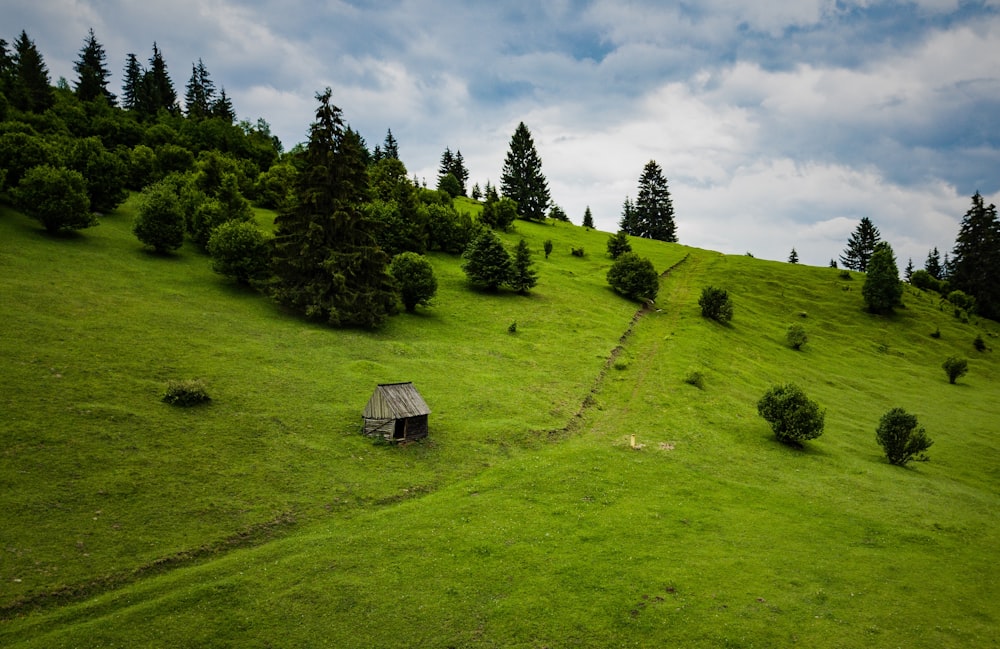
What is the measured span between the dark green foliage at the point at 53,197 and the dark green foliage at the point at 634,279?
67.9m

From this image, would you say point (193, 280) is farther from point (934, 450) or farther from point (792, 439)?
point (934, 450)

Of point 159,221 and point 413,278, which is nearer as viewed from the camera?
point 159,221

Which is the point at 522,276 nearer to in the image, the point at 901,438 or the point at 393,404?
the point at 393,404

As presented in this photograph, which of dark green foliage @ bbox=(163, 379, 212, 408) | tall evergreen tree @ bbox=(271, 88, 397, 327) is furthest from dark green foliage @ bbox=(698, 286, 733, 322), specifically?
dark green foliage @ bbox=(163, 379, 212, 408)

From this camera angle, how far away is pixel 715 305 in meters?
73.9

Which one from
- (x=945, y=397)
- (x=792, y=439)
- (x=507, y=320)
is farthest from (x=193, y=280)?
(x=945, y=397)

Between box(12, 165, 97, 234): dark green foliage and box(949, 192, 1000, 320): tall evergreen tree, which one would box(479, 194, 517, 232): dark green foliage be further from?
box(949, 192, 1000, 320): tall evergreen tree

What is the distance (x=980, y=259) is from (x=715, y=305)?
68854mm

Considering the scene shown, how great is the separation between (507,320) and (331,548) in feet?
131

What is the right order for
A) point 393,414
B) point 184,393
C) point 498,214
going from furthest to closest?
point 498,214
point 393,414
point 184,393

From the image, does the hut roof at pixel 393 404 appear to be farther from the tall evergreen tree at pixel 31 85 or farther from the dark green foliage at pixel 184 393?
the tall evergreen tree at pixel 31 85

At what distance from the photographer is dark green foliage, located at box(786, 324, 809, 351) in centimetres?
7194

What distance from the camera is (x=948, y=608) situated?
2120cm

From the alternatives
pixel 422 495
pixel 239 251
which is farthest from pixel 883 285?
pixel 239 251
